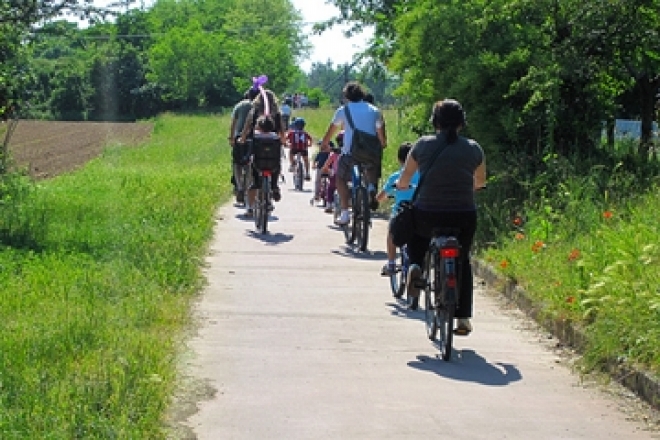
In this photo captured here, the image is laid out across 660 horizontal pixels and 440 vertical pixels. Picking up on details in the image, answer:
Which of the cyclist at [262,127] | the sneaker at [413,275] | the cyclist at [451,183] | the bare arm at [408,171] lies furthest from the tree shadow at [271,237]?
the cyclist at [451,183]

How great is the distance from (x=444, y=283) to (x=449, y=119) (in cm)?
117

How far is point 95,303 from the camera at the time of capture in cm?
921

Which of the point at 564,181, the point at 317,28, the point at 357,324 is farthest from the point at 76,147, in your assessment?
the point at 357,324

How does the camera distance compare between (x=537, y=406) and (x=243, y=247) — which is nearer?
(x=537, y=406)

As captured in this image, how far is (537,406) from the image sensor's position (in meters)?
7.26

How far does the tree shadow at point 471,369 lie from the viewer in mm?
7961

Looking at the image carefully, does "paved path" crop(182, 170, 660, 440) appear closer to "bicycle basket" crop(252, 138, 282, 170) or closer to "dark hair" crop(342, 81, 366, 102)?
"dark hair" crop(342, 81, 366, 102)

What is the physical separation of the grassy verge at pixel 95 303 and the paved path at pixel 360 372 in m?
0.35

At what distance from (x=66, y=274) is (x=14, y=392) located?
4.15 metres

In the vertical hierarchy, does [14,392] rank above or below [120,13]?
below

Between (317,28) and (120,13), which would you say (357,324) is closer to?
(120,13)

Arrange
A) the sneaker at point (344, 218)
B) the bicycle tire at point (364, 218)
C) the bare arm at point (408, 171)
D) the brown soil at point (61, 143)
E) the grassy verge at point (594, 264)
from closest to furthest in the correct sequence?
1. the grassy verge at point (594, 264)
2. the bare arm at point (408, 171)
3. the bicycle tire at point (364, 218)
4. the sneaker at point (344, 218)
5. the brown soil at point (61, 143)

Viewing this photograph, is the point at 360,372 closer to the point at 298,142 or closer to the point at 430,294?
the point at 430,294

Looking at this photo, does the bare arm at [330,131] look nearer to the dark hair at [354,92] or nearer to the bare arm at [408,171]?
the dark hair at [354,92]
